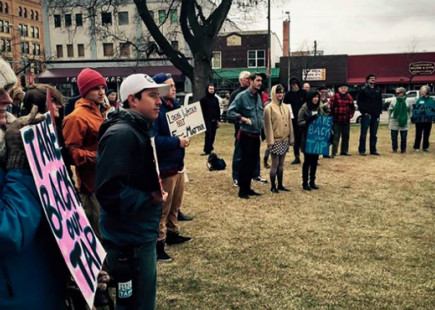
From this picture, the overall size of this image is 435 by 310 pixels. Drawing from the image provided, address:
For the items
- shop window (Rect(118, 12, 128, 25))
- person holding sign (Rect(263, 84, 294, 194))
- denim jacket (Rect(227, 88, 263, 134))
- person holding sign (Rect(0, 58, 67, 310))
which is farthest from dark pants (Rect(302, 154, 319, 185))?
shop window (Rect(118, 12, 128, 25))

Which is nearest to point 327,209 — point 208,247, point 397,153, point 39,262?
point 208,247

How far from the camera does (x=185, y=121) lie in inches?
214

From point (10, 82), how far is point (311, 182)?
6772 millimetres

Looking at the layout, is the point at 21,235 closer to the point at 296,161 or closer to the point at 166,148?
the point at 166,148

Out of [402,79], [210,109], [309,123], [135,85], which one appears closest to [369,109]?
[210,109]

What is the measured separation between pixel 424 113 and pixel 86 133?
10.8m

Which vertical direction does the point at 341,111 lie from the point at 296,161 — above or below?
above

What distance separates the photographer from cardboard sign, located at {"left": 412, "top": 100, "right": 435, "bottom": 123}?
39.7 feet

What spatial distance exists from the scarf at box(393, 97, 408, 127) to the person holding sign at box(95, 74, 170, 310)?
10.9 metres

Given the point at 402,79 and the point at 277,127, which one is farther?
the point at 402,79

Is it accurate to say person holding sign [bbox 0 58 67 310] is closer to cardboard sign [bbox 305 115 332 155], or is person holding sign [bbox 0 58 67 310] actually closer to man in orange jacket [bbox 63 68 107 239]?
man in orange jacket [bbox 63 68 107 239]

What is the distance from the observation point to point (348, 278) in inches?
164

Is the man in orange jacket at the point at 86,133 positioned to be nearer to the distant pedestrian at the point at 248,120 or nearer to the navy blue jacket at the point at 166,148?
the navy blue jacket at the point at 166,148

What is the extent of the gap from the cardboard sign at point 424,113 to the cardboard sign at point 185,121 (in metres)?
8.51
